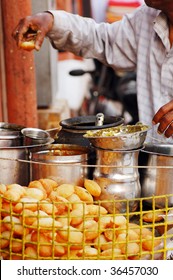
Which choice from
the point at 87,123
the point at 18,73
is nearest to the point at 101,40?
the point at 18,73

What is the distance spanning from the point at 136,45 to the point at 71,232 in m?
1.59

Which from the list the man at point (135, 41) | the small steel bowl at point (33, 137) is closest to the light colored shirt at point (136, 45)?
the man at point (135, 41)

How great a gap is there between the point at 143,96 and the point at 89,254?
1427 mm

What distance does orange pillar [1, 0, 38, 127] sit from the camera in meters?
3.69

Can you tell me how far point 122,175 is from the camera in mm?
2123

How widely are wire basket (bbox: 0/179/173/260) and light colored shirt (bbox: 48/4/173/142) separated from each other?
110cm

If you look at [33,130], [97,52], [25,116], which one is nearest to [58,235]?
[33,130]

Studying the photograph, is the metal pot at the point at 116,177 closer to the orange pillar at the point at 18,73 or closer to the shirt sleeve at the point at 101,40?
the shirt sleeve at the point at 101,40

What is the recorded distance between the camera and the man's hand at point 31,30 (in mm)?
2559

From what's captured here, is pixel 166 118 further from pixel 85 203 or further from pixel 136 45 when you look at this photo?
pixel 136 45

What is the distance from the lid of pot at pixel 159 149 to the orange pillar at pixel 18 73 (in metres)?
1.52

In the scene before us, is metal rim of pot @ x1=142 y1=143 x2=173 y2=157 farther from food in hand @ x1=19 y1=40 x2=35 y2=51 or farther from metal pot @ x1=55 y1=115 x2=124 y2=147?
food in hand @ x1=19 y1=40 x2=35 y2=51
